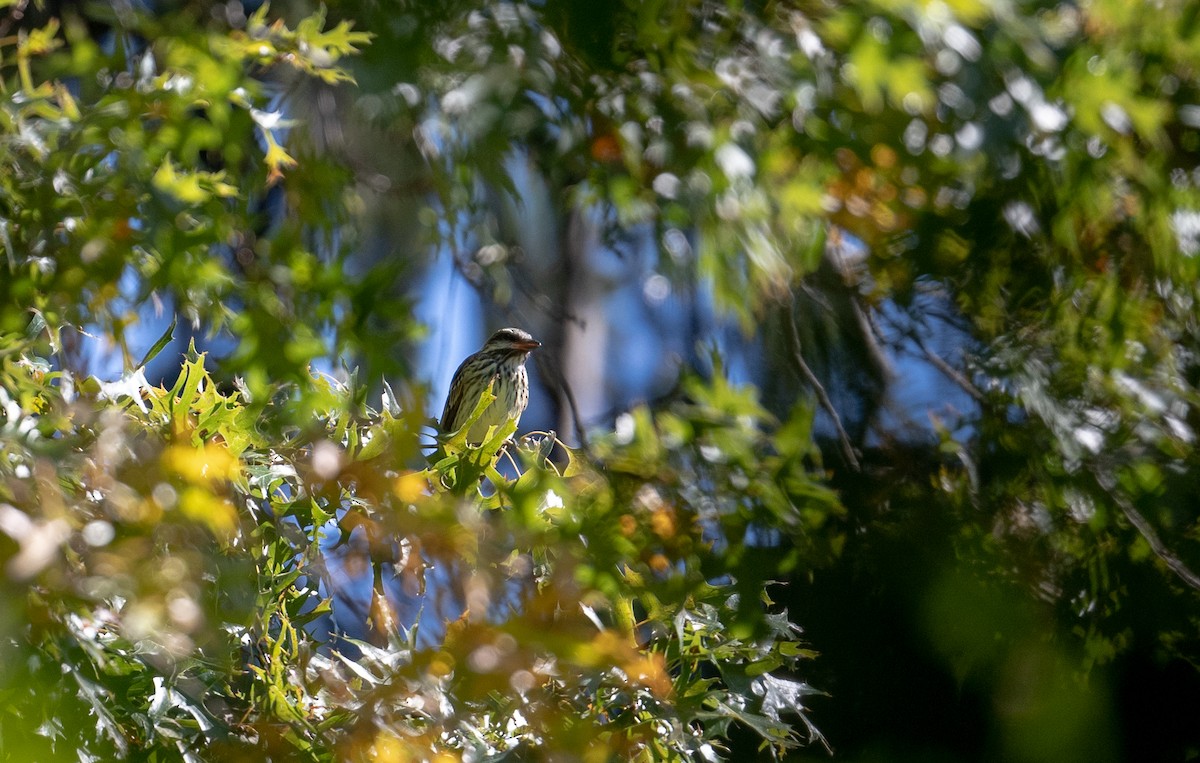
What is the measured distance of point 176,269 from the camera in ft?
7.06

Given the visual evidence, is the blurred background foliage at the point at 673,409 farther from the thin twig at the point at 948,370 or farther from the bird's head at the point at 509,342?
the bird's head at the point at 509,342

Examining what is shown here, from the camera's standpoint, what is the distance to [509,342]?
5.96 m

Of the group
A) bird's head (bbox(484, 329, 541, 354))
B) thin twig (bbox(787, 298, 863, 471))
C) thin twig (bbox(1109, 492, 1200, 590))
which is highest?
thin twig (bbox(1109, 492, 1200, 590))

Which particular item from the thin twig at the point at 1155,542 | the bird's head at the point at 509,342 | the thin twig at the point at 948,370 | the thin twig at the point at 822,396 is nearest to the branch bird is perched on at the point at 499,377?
the bird's head at the point at 509,342

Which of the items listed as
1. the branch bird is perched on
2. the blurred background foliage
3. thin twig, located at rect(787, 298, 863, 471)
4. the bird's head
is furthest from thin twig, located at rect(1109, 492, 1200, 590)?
the branch bird is perched on

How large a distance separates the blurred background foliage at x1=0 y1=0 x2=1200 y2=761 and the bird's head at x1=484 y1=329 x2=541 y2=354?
121 inches

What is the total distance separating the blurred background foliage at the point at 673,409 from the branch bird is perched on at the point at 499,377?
10.6 feet

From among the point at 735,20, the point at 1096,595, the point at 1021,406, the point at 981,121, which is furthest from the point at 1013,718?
the point at 735,20

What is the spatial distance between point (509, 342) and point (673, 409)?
401cm

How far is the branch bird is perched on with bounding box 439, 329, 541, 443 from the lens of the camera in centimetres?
595

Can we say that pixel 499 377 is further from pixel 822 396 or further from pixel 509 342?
pixel 822 396

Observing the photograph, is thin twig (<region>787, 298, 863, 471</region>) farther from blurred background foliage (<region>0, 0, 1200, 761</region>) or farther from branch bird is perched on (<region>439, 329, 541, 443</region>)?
branch bird is perched on (<region>439, 329, 541, 443</region>)

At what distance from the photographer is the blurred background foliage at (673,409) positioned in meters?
1.76

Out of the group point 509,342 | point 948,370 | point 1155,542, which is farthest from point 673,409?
point 509,342
